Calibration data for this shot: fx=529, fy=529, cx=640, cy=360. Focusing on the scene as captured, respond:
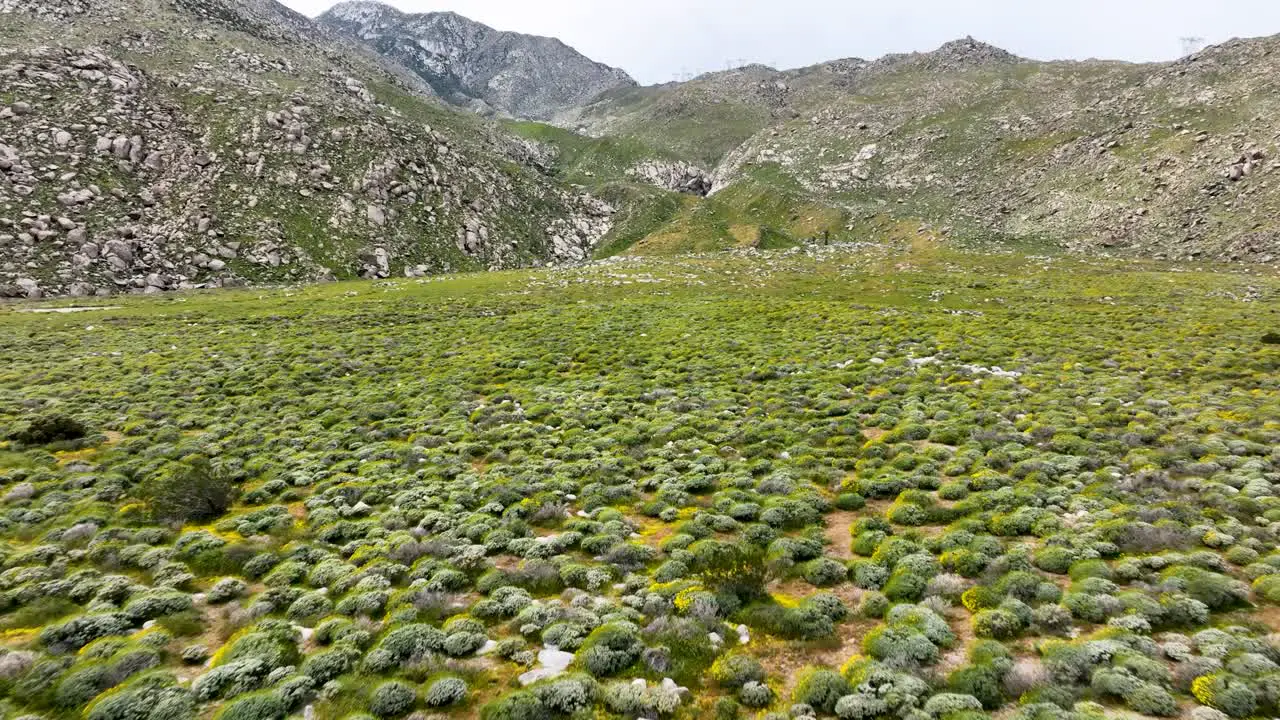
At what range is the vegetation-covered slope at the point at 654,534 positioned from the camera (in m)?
8.79

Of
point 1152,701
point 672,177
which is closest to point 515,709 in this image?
point 1152,701

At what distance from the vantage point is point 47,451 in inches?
792

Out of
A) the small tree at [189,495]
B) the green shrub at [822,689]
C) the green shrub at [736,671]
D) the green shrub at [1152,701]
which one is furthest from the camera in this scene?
the small tree at [189,495]

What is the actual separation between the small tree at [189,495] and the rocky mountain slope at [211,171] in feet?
237

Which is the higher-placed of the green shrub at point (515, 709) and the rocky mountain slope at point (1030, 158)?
the rocky mountain slope at point (1030, 158)

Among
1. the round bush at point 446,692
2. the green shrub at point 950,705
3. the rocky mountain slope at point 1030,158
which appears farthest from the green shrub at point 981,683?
the rocky mountain slope at point 1030,158

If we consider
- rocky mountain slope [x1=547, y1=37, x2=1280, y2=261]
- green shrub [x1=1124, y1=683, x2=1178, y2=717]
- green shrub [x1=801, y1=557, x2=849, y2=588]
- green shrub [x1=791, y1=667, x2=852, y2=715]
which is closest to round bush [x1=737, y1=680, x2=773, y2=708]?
green shrub [x1=791, y1=667, x2=852, y2=715]

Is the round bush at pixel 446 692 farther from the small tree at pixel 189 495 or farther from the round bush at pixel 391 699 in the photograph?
Answer: the small tree at pixel 189 495

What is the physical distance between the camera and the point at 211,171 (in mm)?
82438

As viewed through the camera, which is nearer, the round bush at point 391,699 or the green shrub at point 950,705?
the green shrub at point 950,705

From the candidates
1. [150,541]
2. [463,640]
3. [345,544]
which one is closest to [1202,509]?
[463,640]

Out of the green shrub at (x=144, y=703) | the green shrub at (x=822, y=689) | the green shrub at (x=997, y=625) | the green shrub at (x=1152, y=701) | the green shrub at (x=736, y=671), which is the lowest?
the green shrub at (x=144, y=703)

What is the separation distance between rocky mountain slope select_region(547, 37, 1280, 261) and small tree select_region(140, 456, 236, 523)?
97.6 m

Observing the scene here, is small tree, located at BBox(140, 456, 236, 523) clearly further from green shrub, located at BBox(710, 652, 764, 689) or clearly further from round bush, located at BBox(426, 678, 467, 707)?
green shrub, located at BBox(710, 652, 764, 689)
